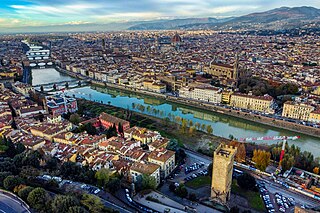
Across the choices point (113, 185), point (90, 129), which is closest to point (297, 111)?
point (90, 129)

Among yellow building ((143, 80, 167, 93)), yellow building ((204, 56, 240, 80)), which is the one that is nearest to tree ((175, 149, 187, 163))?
yellow building ((143, 80, 167, 93))

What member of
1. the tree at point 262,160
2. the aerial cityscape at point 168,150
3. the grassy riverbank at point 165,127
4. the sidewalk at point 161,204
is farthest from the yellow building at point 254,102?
the sidewalk at point 161,204

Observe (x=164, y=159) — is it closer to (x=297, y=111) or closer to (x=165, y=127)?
(x=165, y=127)

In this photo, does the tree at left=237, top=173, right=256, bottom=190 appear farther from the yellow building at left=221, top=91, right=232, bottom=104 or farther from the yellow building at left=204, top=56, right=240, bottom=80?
the yellow building at left=204, top=56, right=240, bottom=80

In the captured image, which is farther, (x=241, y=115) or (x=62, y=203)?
(x=241, y=115)

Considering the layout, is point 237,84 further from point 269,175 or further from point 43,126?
point 43,126

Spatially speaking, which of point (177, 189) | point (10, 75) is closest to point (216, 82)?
point (177, 189)

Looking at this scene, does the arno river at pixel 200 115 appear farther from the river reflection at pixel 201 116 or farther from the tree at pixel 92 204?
the tree at pixel 92 204
